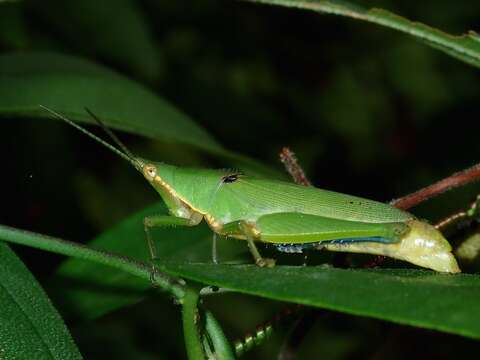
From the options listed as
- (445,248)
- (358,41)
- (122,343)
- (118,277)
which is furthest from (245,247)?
(358,41)

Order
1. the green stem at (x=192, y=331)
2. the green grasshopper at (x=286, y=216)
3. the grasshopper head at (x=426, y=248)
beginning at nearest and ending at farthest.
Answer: the green stem at (x=192, y=331) → the grasshopper head at (x=426, y=248) → the green grasshopper at (x=286, y=216)

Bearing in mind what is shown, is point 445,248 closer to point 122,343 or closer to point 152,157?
point 122,343

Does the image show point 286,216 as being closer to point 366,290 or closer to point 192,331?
point 192,331

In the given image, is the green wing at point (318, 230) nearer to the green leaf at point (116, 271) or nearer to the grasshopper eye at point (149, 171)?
the green leaf at point (116, 271)

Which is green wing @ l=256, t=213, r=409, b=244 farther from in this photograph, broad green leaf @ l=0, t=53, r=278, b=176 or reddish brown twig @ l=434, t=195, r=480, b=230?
broad green leaf @ l=0, t=53, r=278, b=176

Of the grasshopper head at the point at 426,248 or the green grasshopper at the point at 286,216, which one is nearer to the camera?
the grasshopper head at the point at 426,248

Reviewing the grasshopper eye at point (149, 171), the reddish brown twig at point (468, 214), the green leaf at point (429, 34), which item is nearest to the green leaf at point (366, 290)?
the reddish brown twig at point (468, 214)

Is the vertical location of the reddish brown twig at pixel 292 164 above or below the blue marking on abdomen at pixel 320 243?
above
